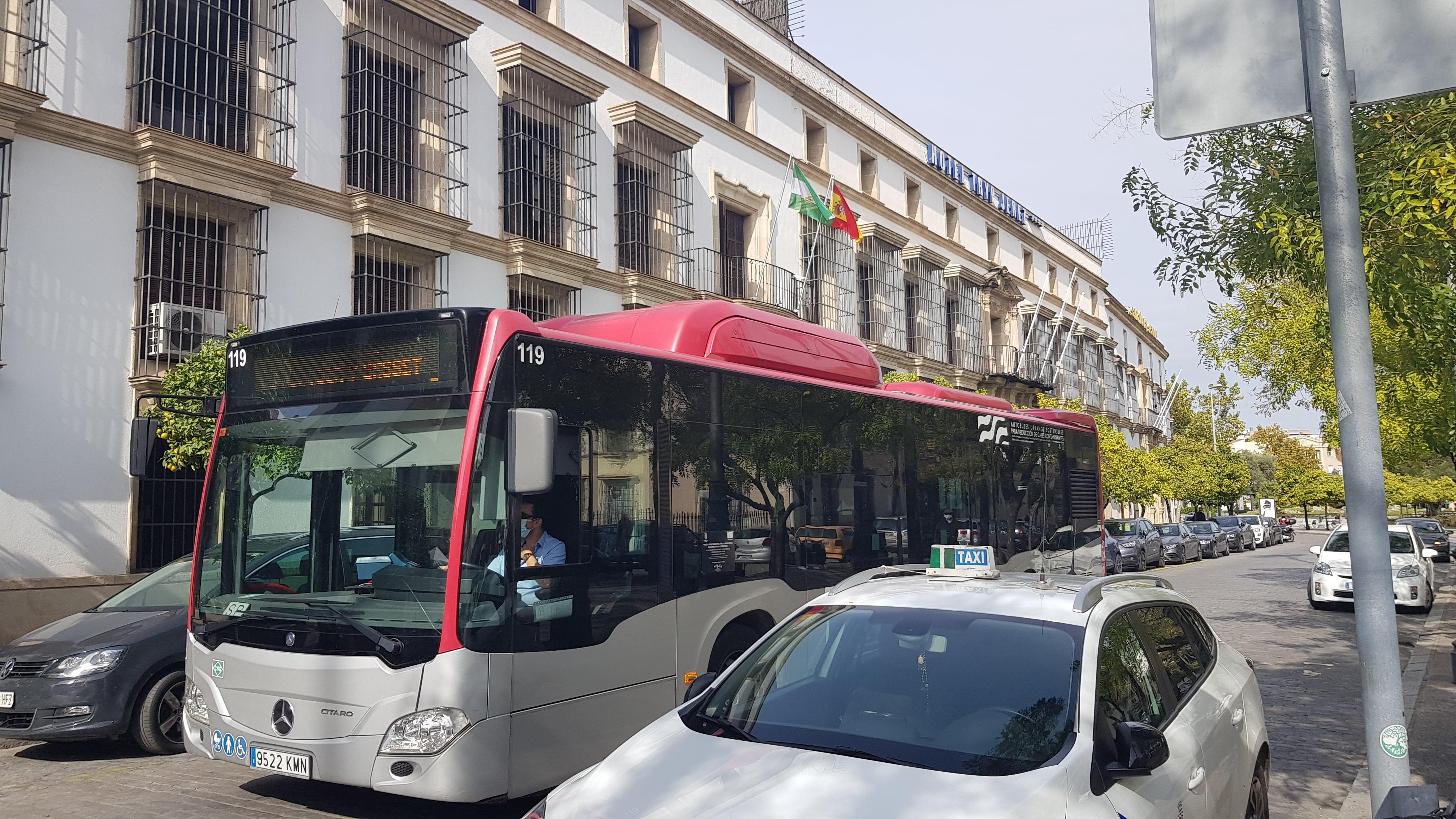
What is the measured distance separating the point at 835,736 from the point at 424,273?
1591 centimetres

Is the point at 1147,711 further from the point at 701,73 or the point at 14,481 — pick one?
the point at 701,73

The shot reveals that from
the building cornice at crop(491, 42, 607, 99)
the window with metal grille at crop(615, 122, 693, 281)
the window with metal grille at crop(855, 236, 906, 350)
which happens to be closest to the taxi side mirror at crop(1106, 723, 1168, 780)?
the building cornice at crop(491, 42, 607, 99)

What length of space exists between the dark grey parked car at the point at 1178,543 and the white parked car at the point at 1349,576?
14555mm

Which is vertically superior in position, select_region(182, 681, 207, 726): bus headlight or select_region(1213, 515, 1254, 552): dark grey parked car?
select_region(182, 681, 207, 726): bus headlight

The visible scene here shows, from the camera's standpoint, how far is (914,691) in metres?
3.91

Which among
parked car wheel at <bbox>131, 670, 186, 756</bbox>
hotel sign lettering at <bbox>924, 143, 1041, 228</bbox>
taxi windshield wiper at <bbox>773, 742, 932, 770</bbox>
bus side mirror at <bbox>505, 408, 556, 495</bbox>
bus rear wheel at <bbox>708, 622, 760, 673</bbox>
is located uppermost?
hotel sign lettering at <bbox>924, 143, 1041, 228</bbox>

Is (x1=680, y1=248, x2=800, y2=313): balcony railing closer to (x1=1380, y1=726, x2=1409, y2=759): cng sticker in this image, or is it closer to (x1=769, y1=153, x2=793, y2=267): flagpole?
(x1=769, y1=153, x2=793, y2=267): flagpole

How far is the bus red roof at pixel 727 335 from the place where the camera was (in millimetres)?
8008

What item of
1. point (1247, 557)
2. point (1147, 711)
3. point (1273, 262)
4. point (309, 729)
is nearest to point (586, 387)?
point (309, 729)

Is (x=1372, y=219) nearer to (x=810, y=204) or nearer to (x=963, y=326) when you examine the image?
(x=810, y=204)

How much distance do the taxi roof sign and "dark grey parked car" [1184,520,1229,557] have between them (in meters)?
37.0

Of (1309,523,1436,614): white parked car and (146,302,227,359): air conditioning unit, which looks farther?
(1309,523,1436,614): white parked car

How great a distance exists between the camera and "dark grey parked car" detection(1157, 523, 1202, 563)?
3459 cm

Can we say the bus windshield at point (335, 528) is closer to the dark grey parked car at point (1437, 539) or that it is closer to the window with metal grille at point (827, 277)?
the window with metal grille at point (827, 277)
